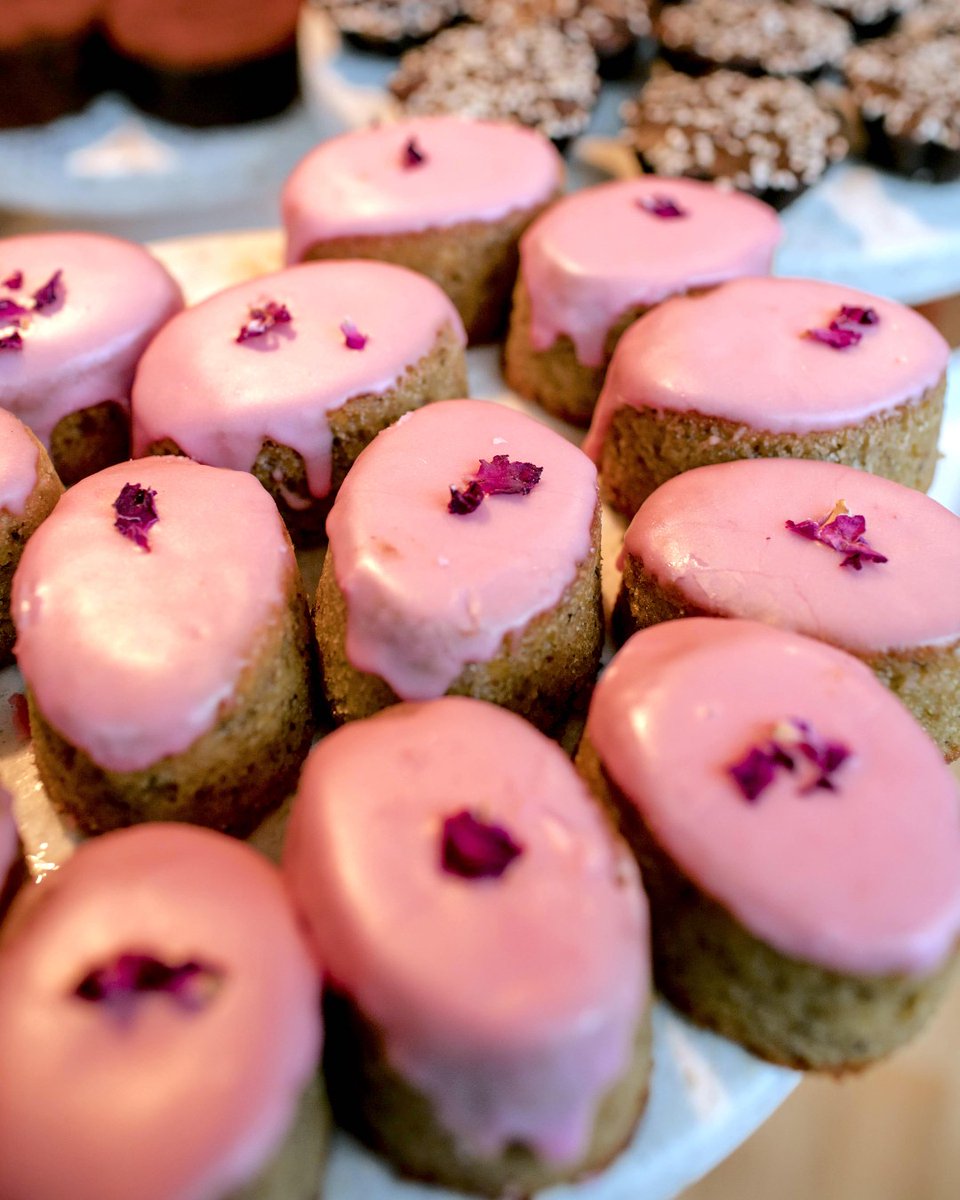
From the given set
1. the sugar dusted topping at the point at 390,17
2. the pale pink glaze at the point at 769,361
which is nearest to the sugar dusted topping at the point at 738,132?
the sugar dusted topping at the point at 390,17

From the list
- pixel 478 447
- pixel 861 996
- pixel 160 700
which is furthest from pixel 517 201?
pixel 861 996

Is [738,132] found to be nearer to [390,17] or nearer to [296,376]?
[390,17]

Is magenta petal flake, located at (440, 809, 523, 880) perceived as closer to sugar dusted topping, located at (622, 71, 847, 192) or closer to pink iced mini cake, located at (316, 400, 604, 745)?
pink iced mini cake, located at (316, 400, 604, 745)

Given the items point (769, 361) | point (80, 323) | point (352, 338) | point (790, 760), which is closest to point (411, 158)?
point (352, 338)

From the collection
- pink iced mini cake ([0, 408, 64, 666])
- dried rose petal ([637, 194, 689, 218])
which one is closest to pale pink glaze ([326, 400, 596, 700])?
pink iced mini cake ([0, 408, 64, 666])

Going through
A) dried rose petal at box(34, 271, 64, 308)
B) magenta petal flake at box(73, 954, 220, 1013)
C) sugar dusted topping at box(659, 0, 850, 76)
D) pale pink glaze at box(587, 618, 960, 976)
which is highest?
sugar dusted topping at box(659, 0, 850, 76)

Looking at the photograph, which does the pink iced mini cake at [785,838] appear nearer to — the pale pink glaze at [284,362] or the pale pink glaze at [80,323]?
the pale pink glaze at [284,362]
